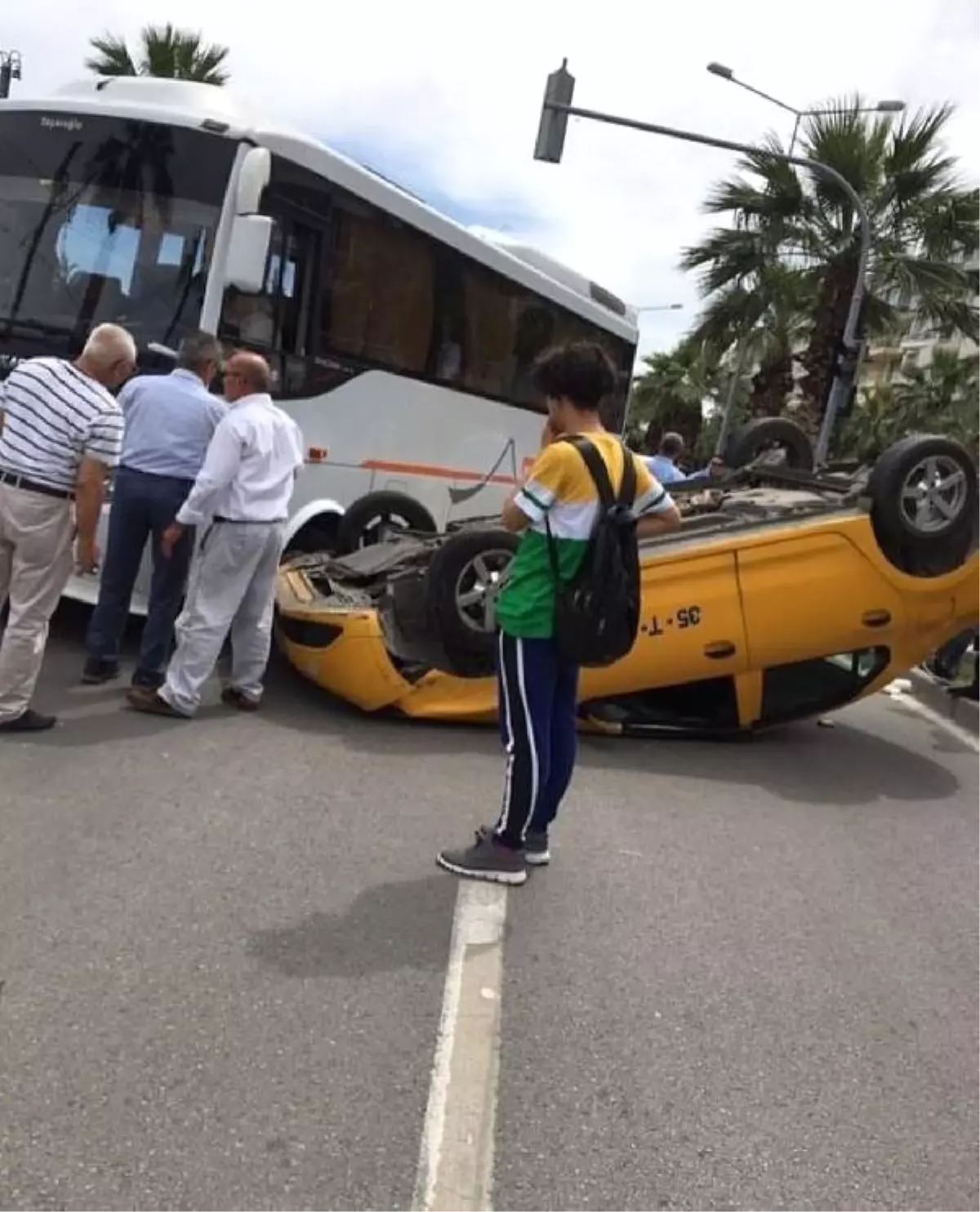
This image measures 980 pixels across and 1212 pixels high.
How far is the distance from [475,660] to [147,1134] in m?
4.00

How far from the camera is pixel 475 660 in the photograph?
6734 mm

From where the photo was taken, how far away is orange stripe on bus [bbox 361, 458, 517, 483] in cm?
983

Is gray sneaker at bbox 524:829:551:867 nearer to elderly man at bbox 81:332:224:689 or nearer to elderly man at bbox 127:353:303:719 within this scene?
elderly man at bbox 127:353:303:719

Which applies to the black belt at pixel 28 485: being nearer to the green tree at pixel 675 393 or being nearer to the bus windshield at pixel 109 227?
the bus windshield at pixel 109 227

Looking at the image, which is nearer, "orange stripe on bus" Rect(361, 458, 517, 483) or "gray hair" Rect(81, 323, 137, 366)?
"gray hair" Rect(81, 323, 137, 366)

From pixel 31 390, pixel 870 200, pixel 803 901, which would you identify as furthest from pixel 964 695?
pixel 870 200

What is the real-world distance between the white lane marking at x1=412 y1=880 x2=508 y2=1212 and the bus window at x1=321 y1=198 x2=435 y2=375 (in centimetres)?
556

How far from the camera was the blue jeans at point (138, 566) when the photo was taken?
6.82 metres

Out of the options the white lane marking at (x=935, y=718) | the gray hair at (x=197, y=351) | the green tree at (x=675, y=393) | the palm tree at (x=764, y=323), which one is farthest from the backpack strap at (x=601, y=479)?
the green tree at (x=675, y=393)

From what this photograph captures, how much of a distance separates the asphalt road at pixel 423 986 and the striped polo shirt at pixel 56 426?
46.9 inches

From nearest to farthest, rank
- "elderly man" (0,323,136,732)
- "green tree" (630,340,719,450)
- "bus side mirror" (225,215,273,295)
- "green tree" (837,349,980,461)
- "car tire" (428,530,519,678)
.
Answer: "elderly man" (0,323,136,732) → "car tire" (428,530,519,678) → "bus side mirror" (225,215,273,295) → "green tree" (837,349,980,461) → "green tree" (630,340,719,450)

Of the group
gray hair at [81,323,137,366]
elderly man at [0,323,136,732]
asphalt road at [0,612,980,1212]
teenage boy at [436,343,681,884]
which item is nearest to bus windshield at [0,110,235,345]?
gray hair at [81,323,137,366]

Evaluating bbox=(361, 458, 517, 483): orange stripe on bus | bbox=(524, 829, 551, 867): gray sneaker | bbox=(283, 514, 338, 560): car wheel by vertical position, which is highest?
bbox=(361, 458, 517, 483): orange stripe on bus

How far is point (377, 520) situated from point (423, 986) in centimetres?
597
